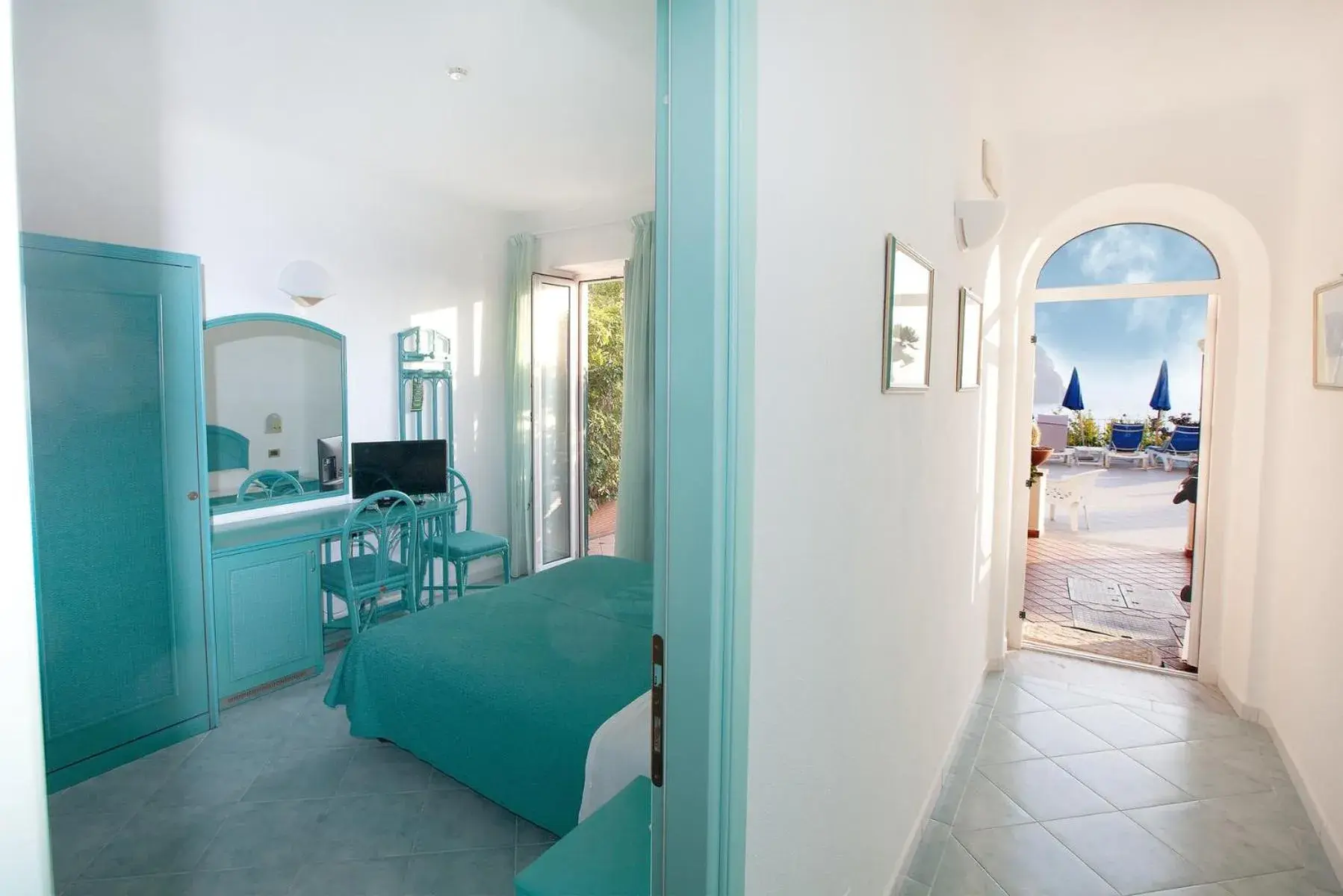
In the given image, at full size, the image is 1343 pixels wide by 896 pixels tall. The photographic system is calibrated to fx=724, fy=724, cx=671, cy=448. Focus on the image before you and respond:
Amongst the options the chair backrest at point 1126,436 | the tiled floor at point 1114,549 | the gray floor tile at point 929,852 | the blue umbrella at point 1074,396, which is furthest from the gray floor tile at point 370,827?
the chair backrest at point 1126,436

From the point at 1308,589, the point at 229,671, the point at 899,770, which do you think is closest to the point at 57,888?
the point at 229,671

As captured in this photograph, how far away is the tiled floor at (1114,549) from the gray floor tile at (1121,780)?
1.33m

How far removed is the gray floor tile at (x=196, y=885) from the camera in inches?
74.3

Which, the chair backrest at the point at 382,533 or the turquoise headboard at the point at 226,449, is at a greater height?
the turquoise headboard at the point at 226,449

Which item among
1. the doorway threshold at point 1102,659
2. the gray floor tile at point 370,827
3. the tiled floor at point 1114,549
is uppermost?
the tiled floor at point 1114,549

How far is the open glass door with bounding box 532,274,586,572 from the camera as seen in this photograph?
3.06 m

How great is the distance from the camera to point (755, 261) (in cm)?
102

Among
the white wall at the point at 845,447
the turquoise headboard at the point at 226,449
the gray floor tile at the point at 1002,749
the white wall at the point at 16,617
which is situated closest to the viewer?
the white wall at the point at 16,617

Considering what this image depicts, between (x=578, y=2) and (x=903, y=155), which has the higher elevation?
(x=578, y=2)

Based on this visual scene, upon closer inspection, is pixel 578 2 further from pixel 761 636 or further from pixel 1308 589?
pixel 1308 589

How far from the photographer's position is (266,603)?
3.02 meters

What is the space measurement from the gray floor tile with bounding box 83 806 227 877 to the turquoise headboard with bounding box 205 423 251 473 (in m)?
1.54

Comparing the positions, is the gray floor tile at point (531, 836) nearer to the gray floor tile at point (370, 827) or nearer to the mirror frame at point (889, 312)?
the gray floor tile at point (370, 827)

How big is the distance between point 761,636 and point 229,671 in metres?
2.68
